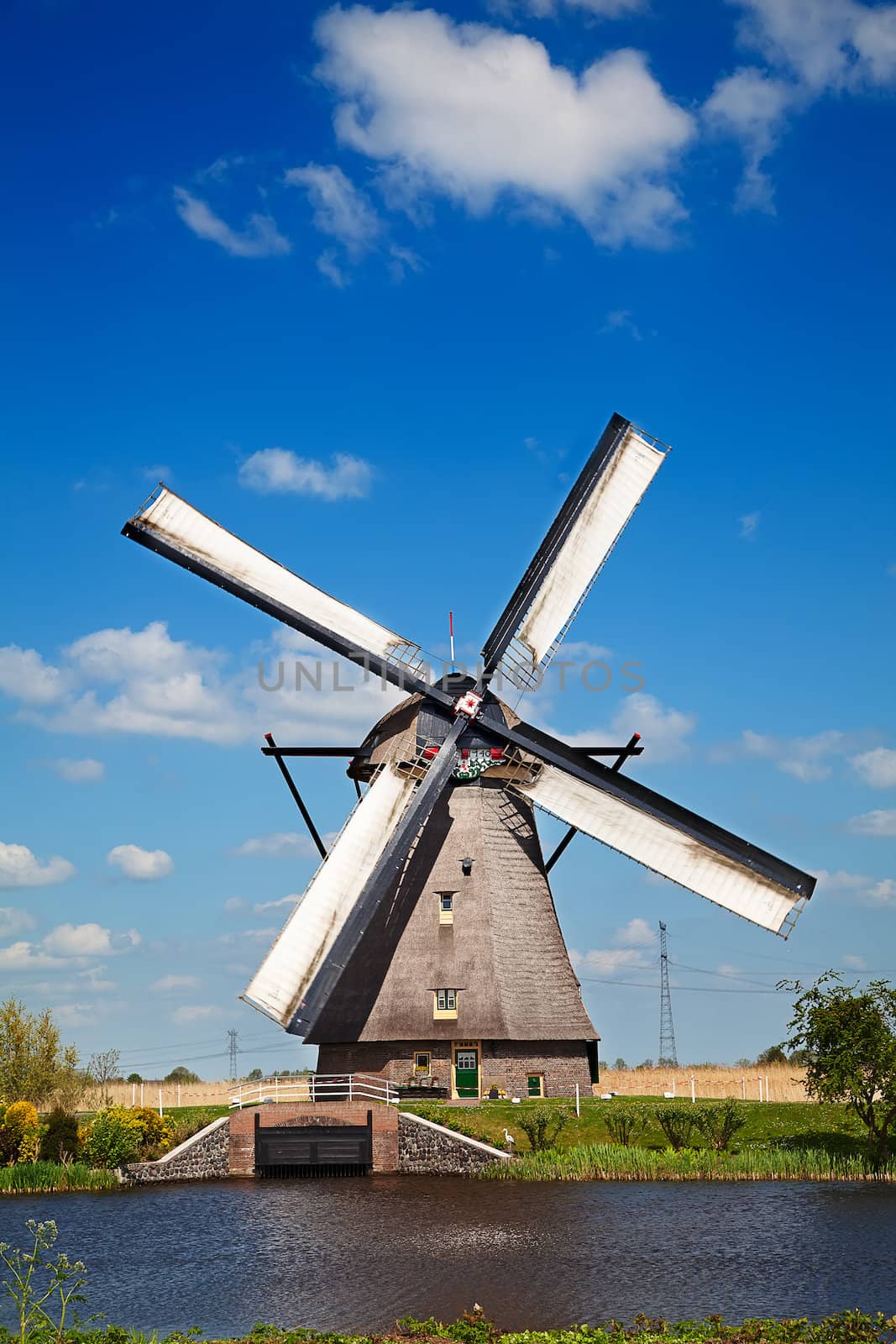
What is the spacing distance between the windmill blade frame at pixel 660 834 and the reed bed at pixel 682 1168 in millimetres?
5303

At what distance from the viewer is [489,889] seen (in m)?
36.0

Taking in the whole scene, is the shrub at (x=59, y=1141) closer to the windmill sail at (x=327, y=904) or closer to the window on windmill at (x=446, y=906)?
the windmill sail at (x=327, y=904)

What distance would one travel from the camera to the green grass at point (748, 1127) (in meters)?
32.2

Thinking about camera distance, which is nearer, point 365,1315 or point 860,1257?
point 365,1315

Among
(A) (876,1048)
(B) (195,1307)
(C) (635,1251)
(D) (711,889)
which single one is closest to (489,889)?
(D) (711,889)

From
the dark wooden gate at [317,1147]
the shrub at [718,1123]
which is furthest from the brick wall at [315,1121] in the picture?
the shrub at [718,1123]

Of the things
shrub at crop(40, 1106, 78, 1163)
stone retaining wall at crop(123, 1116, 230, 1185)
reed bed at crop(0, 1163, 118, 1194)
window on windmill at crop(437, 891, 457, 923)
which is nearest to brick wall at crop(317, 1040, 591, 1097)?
window on windmill at crop(437, 891, 457, 923)

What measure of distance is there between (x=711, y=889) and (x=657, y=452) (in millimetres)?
11705

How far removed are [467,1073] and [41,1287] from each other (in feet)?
54.0

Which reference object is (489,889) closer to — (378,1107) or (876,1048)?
(378,1107)

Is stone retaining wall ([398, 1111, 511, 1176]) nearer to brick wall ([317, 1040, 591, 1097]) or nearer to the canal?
the canal

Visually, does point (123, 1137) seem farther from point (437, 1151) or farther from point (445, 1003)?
point (445, 1003)

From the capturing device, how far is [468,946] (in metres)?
35.6

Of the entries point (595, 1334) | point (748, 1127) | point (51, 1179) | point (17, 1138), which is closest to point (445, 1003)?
point (748, 1127)
